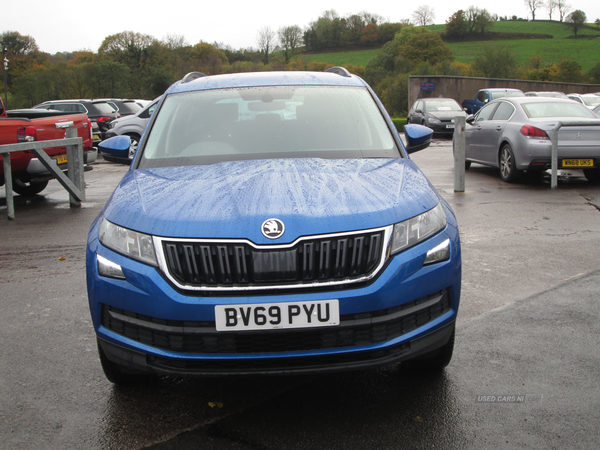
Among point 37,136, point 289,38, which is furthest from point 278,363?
point 289,38

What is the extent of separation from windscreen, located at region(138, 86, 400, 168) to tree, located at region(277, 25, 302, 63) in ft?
277

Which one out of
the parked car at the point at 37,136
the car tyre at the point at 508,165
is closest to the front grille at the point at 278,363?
the parked car at the point at 37,136

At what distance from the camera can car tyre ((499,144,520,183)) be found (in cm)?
1070

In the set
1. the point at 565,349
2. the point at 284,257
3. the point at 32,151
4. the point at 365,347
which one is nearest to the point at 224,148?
the point at 284,257

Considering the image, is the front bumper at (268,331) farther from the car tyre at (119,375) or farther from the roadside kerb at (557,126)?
the roadside kerb at (557,126)

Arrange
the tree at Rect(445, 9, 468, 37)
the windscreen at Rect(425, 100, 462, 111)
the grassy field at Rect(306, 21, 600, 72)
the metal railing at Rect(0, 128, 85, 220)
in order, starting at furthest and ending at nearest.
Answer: the tree at Rect(445, 9, 468, 37) < the grassy field at Rect(306, 21, 600, 72) < the windscreen at Rect(425, 100, 462, 111) < the metal railing at Rect(0, 128, 85, 220)

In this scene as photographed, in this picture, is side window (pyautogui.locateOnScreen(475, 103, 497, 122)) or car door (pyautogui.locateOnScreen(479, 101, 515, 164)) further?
side window (pyautogui.locateOnScreen(475, 103, 497, 122))

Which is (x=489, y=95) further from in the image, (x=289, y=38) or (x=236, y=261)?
(x=289, y=38)

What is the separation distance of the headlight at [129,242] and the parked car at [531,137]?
8.88m

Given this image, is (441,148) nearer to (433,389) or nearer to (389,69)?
(433,389)

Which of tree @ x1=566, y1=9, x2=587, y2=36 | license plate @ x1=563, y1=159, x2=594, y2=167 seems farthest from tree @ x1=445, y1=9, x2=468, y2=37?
license plate @ x1=563, y1=159, x2=594, y2=167

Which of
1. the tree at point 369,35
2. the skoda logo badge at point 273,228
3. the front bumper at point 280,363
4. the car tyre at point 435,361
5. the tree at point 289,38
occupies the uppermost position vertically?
the tree at point 369,35

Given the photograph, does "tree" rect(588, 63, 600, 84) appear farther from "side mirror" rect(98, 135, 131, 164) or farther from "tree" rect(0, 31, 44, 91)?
"side mirror" rect(98, 135, 131, 164)

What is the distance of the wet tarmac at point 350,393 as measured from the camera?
8.87ft
